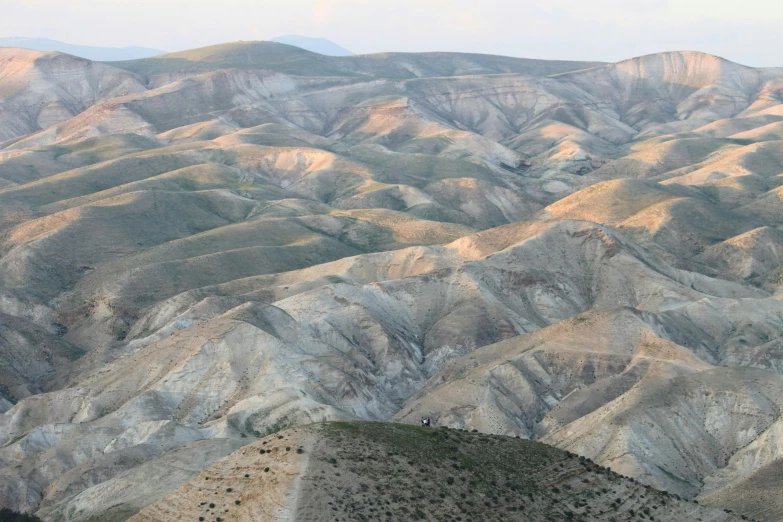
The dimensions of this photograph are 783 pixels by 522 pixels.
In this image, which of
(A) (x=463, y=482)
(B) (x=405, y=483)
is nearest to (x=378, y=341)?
(A) (x=463, y=482)

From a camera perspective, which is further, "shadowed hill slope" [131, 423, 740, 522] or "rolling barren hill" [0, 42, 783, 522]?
"rolling barren hill" [0, 42, 783, 522]

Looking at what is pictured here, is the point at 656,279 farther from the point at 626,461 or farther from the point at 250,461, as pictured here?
the point at 250,461

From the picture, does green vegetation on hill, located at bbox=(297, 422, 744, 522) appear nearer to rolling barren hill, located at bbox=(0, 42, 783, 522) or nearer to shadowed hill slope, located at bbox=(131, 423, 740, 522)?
shadowed hill slope, located at bbox=(131, 423, 740, 522)

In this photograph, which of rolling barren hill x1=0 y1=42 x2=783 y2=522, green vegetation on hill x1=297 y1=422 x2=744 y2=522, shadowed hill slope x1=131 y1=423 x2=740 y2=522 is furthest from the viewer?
rolling barren hill x1=0 y1=42 x2=783 y2=522

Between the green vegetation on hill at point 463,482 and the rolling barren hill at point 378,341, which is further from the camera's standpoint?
the rolling barren hill at point 378,341

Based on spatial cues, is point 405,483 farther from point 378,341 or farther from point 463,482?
point 378,341

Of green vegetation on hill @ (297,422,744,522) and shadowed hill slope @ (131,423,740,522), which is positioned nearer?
shadowed hill slope @ (131,423,740,522)

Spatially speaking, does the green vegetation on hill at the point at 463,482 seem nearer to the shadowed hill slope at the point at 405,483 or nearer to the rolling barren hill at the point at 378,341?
the shadowed hill slope at the point at 405,483

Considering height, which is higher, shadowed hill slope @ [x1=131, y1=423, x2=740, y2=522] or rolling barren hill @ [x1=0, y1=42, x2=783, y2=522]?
shadowed hill slope @ [x1=131, y1=423, x2=740, y2=522]

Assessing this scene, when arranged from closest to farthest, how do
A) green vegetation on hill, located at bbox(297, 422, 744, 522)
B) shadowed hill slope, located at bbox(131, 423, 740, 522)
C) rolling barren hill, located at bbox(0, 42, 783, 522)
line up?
shadowed hill slope, located at bbox(131, 423, 740, 522)
green vegetation on hill, located at bbox(297, 422, 744, 522)
rolling barren hill, located at bbox(0, 42, 783, 522)

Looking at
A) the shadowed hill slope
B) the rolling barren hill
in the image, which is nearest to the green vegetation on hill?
the shadowed hill slope

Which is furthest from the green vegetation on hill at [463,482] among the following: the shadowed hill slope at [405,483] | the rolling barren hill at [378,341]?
the rolling barren hill at [378,341]
